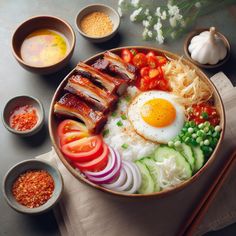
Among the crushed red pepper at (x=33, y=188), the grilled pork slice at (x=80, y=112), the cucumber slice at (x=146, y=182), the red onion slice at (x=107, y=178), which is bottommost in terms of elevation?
the crushed red pepper at (x=33, y=188)

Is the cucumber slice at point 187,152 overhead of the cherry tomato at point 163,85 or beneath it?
beneath

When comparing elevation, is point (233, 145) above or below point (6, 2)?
below

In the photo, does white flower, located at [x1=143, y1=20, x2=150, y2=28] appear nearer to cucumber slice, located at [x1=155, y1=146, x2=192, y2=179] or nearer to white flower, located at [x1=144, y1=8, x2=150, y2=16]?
white flower, located at [x1=144, y1=8, x2=150, y2=16]

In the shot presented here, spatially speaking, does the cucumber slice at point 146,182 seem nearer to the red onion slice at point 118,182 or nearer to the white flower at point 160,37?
the red onion slice at point 118,182

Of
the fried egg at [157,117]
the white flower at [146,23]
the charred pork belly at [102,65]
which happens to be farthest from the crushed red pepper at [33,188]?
the white flower at [146,23]

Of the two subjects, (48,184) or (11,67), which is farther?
(11,67)

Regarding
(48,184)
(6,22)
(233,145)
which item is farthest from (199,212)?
(6,22)

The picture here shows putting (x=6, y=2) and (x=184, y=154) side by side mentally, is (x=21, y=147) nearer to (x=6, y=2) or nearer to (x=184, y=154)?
(x=184, y=154)
